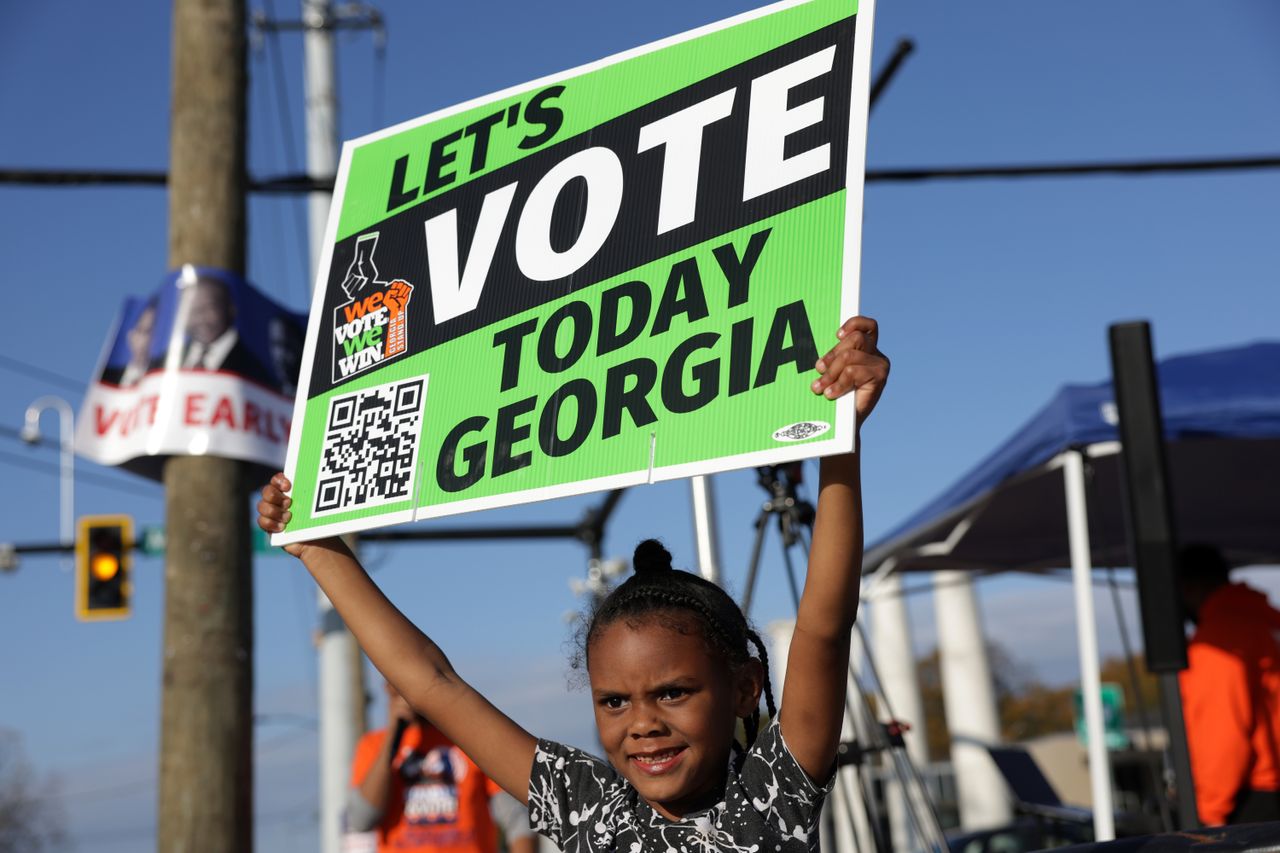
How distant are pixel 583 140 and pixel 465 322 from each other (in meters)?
0.39

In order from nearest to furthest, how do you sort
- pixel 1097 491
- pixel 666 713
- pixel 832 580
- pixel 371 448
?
pixel 832 580 → pixel 666 713 → pixel 371 448 → pixel 1097 491

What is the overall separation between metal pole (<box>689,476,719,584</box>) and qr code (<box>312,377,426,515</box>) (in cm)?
226

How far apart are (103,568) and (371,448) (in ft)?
43.9

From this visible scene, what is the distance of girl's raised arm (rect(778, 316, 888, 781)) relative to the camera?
6.00 feet

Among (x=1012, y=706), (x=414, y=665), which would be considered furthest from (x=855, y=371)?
(x=1012, y=706)

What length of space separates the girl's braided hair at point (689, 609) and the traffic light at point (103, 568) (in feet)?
44.5

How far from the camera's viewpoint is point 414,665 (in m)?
2.30

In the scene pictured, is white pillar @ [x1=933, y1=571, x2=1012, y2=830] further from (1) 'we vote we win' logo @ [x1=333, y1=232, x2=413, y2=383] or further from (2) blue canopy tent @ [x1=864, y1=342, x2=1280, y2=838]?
(1) 'we vote we win' logo @ [x1=333, y1=232, x2=413, y2=383]

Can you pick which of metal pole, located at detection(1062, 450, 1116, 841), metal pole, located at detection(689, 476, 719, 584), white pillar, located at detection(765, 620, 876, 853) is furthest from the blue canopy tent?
metal pole, located at detection(689, 476, 719, 584)

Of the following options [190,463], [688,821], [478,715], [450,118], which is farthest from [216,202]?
[688,821]

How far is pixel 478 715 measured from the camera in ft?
7.41

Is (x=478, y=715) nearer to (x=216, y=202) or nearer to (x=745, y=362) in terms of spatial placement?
(x=745, y=362)

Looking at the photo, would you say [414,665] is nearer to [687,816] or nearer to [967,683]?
[687,816]

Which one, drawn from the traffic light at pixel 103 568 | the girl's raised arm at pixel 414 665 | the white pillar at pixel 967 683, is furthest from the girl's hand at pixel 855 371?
the white pillar at pixel 967 683
